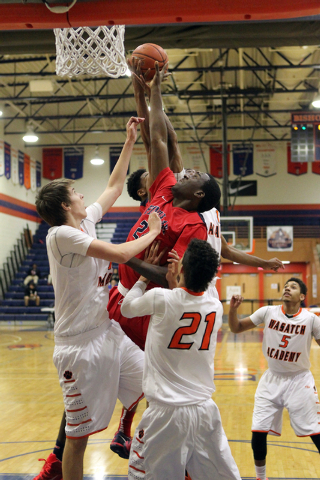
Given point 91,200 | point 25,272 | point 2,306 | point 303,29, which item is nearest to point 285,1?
point 303,29

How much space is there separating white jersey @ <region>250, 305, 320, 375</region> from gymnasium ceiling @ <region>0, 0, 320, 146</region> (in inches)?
93.3

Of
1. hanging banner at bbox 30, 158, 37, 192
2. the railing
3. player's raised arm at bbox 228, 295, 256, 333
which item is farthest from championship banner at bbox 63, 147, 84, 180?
player's raised arm at bbox 228, 295, 256, 333

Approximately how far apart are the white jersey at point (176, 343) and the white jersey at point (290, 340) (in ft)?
6.35

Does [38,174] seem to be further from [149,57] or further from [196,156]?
[149,57]

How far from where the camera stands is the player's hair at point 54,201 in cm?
303

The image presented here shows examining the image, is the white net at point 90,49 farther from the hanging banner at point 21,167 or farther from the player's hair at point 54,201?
the hanging banner at point 21,167

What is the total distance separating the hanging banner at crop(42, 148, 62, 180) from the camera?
24.4 meters

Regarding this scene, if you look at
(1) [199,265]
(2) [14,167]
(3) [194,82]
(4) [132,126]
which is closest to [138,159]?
(2) [14,167]

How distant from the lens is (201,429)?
8.41 ft

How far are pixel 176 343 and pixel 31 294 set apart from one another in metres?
16.6

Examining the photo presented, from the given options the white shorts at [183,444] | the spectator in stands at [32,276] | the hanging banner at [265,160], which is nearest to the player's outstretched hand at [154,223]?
the white shorts at [183,444]

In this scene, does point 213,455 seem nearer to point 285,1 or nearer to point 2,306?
point 285,1

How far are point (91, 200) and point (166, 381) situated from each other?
2174 cm

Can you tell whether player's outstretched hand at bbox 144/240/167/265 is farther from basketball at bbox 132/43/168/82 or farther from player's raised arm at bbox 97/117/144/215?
basketball at bbox 132/43/168/82
